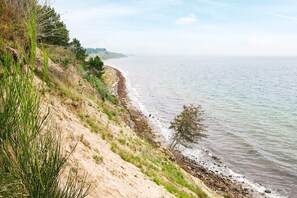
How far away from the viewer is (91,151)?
14.4m

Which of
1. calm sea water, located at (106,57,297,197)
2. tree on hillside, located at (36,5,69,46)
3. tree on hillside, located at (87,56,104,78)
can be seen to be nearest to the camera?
tree on hillside, located at (36,5,69,46)

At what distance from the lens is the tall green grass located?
385 cm

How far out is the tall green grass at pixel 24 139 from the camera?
3850 millimetres

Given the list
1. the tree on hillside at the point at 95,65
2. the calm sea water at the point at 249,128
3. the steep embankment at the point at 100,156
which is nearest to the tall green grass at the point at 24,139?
the steep embankment at the point at 100,156

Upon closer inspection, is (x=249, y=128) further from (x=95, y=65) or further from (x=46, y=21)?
(x=46, y=21)

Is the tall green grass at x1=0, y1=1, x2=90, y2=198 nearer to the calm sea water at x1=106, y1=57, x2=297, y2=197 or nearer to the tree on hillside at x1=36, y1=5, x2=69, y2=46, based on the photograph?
the tree on hillside at x1=36, y1=5, x2=69, y2=46

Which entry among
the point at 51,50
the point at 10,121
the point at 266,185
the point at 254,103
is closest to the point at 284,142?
the point at 266,185

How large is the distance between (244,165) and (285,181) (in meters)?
4.70

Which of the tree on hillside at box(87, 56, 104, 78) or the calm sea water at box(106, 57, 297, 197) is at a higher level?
the tree on hillside at box(87, 56, 104, 78)

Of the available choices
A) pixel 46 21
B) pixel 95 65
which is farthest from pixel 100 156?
pixel 95 65

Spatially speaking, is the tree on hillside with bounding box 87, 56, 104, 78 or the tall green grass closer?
the tall green grass

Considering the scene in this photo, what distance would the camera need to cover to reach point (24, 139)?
13.6ft

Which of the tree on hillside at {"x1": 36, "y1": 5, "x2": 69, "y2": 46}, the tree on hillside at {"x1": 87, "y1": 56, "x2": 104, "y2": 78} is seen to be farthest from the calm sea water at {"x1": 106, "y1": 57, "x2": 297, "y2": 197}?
the tree on hillside at {"x1": 36, "y1": 5, "x2": 69, "y2": 46}

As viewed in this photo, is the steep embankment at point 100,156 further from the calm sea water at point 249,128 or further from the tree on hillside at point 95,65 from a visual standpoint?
the tree on hillside at point 95,65
